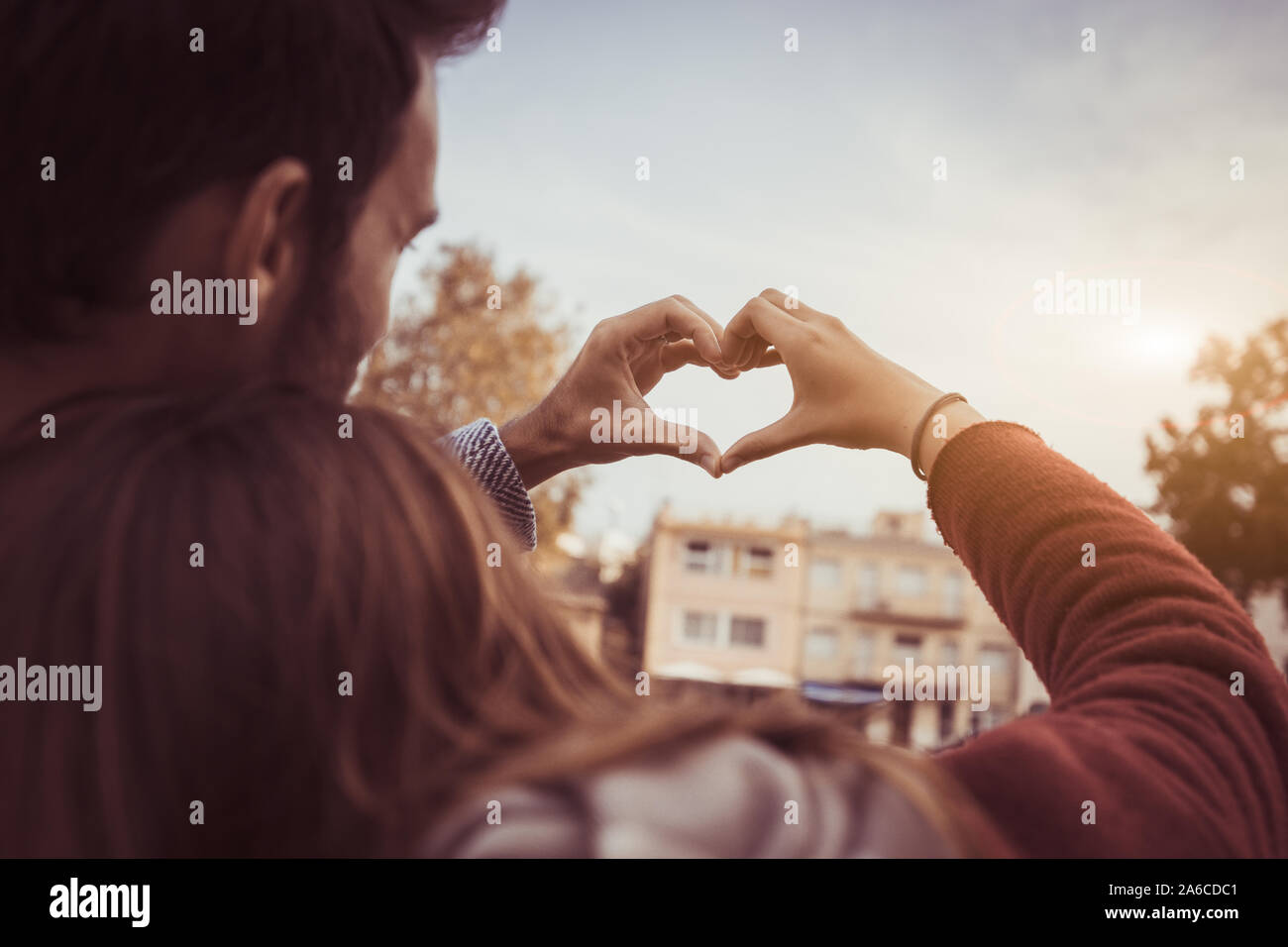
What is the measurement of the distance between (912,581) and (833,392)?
3021cm

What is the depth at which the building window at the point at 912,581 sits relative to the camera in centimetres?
3028

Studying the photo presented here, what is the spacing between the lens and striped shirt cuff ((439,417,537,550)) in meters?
1.50

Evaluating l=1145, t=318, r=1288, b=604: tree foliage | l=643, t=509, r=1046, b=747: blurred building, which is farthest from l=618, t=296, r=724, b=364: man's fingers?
l=643, t=509, r=1046, b=747: blurred building

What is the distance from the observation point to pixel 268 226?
865 mm

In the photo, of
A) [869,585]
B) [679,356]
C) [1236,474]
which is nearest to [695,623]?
[869,585]

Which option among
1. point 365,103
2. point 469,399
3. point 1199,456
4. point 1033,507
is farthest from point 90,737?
point 1199,456

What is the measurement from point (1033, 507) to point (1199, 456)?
66.3 feet

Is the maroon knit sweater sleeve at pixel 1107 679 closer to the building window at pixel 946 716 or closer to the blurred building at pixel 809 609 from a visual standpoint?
the blurred building at pixel 809 609

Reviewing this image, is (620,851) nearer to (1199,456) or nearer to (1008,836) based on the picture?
(1008,836)

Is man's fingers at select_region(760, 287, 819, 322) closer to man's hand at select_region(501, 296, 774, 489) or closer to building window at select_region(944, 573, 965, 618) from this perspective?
man's hand at select_region(501, 296, 774, 489)

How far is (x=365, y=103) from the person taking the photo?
0.92 metres

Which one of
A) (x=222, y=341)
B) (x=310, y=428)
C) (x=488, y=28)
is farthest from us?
(x=488, y=28)

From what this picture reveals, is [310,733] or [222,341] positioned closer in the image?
[310,733]

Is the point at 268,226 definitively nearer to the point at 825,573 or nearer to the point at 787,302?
the point at 787,302
